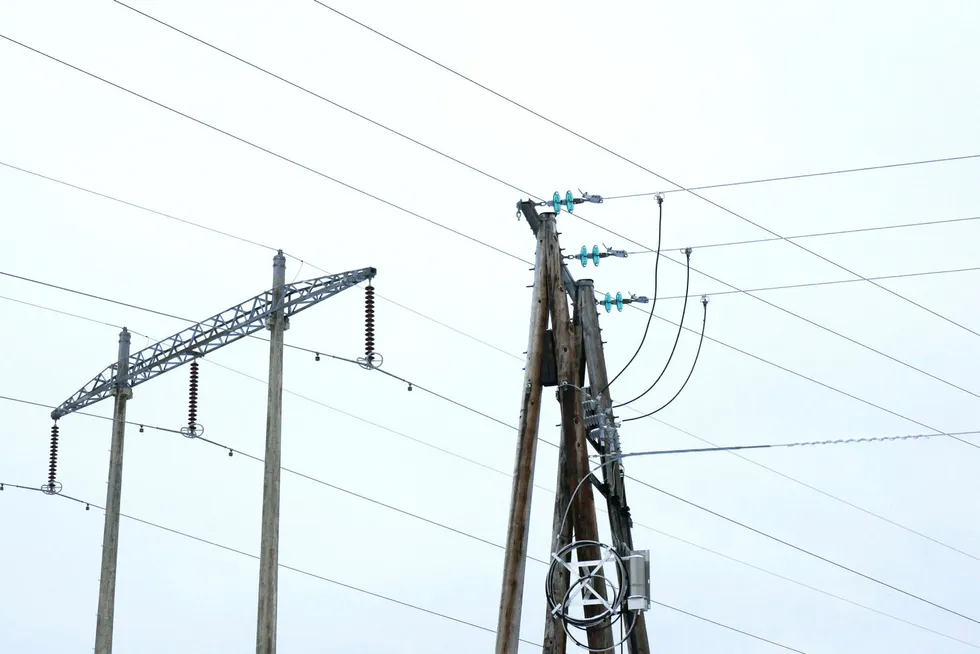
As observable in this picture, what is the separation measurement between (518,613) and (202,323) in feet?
34.8

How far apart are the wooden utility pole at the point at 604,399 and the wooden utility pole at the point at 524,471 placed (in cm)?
176

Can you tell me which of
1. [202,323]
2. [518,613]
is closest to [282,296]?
[202,323]

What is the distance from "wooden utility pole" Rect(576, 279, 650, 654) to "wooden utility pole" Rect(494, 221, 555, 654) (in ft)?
5.79

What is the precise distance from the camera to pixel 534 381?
15867 mm

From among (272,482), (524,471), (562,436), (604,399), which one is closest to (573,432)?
(562,436)

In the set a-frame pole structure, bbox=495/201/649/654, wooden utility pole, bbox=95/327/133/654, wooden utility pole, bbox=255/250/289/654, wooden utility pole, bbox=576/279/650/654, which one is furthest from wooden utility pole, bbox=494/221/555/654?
wooden utility pole, bbox=95/327/133/654

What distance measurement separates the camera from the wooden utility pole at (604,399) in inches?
716

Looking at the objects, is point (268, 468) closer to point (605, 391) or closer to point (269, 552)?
point (269, 552)

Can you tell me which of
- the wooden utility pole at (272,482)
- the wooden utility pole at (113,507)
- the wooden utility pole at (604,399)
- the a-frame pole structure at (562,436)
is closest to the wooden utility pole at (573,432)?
the a-frame pole structure at (562,436)

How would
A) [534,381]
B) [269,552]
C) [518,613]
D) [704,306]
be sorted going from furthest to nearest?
[269,552]
[704,306]
[534,381]
[518,613]

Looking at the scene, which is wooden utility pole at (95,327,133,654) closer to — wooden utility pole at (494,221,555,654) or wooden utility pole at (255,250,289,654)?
wooden utility pole at (255,250,289,654)

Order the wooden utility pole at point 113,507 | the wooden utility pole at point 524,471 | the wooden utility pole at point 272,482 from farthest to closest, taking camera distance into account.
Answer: the wooden utility pole at point 113,507 → the wooden utility pole at point 272,482 → the wooden utility pole at point 524,471

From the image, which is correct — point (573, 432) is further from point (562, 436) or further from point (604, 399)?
A: point (604, 399)

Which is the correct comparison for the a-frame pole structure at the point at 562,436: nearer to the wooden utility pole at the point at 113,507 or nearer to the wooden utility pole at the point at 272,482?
the wooden utility pole at the point at 272,482
